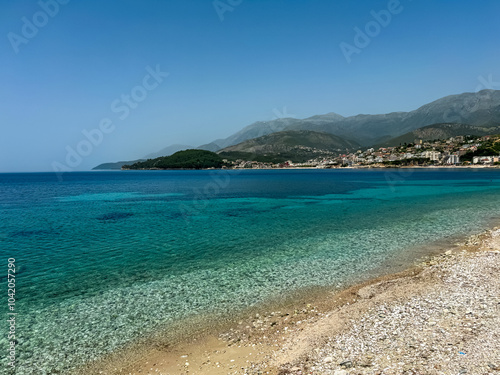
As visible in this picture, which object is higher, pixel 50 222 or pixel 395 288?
pixel 50 222

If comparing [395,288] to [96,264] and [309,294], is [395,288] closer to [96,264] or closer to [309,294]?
[309,294]

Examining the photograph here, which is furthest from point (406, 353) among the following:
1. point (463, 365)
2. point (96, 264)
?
point (96, 264)

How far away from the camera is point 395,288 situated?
1512cm

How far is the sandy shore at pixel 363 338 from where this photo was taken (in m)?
8.51

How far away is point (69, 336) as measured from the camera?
12258 mm

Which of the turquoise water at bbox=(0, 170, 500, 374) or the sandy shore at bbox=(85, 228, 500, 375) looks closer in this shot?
the sandy shore at bbox=(85, 228, 500, 375)

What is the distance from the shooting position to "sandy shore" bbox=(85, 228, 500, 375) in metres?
8.51

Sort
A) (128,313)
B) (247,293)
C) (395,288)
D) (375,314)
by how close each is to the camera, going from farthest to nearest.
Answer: (247,293) < (395,288) < (128,313) < (375,314)

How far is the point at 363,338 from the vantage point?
33.3ft

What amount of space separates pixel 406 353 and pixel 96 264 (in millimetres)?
21355

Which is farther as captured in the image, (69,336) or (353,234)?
(353,234)

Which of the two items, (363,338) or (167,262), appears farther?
(167,262)

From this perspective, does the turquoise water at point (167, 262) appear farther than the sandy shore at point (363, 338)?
Yes

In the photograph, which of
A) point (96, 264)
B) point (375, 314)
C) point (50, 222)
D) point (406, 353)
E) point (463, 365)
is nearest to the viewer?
point (463, 365)
